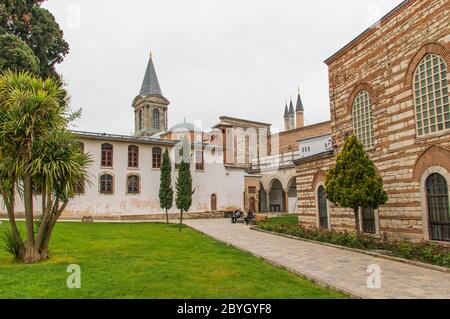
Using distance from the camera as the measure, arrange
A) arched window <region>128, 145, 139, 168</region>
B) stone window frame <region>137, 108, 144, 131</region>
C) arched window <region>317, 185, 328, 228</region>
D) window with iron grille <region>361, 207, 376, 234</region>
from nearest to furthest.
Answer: window with iron grille <region>361, 207, 376, 234</region>, arched window <region>317, 185, 328, 228</region>, arched window <region>128, 145, 139, 168</region>, stone window frame <region>137, 108, 144, 131</region>

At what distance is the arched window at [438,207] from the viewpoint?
33.7 ft

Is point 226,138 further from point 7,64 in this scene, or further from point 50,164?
point 50,164

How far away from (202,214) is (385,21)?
861 inches

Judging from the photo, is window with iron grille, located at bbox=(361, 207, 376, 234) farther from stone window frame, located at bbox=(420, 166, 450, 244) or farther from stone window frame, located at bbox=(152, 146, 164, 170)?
stone window frame, located at bbox=(152, 146, 164, 170)

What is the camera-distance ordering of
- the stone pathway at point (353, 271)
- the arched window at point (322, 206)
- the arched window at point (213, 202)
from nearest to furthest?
the stone pathway at point (353, 271) → the arched window at point (322, 206) → the arched window at point (213, 202)

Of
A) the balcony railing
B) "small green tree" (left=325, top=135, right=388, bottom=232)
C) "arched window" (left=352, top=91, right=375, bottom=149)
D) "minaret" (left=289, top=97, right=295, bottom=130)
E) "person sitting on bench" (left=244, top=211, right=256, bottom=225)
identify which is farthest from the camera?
"minaret" (left=289, top=97, right=295, bottom=130)

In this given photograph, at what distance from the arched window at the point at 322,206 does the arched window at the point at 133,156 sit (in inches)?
660

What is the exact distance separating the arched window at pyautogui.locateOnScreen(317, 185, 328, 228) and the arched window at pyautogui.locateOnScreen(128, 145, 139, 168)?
16.8 meters

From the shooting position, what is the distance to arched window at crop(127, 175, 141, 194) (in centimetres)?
2835

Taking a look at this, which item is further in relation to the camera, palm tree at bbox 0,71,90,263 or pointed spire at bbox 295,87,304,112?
pointed spire at bbox 295,87,304,112

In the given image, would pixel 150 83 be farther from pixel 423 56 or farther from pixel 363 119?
pixel 423 56

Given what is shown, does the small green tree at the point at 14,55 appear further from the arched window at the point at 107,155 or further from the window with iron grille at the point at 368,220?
the window with iron grille at the point at 368,220

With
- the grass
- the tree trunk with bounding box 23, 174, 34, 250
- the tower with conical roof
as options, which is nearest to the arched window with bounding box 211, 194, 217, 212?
the tower with conical roof

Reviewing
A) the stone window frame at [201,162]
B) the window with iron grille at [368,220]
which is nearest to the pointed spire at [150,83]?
the stone window frame at [201,162]
